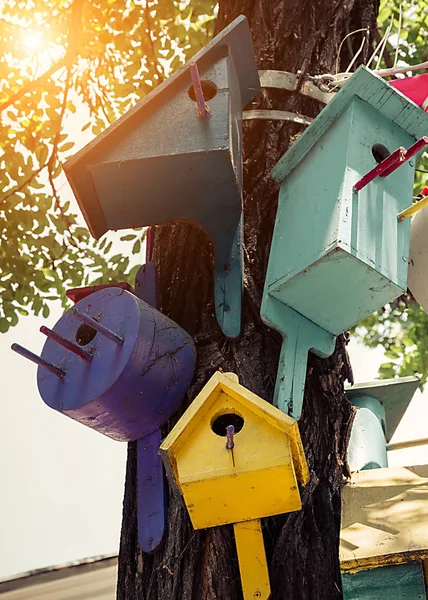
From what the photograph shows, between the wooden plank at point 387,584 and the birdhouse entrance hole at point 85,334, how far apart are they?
82 cm

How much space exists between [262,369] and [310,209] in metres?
0.40

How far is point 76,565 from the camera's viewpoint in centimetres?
455

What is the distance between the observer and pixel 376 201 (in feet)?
5.43

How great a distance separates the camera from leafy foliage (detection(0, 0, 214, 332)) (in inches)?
128

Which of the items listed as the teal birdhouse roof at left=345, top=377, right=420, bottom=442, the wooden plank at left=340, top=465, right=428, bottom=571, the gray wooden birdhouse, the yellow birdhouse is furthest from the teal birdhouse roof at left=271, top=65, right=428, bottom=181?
the teal birdhouse roof at left=345, top=377, right=420, bottom=442

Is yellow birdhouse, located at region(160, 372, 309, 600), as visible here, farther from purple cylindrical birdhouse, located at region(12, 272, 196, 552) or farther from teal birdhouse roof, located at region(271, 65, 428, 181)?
teal birdhouse roof, located at region(271, 65, 428, 181)

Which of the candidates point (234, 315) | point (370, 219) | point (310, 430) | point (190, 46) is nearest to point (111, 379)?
point (234, 315)

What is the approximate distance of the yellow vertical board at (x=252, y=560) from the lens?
148cm

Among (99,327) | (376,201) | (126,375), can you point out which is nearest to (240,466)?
(126,375)

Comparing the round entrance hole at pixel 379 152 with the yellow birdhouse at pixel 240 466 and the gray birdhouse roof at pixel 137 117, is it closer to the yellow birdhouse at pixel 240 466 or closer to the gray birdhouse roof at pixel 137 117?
the gray birdhouse roof at pixel 137 117

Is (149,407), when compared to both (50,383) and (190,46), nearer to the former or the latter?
(50,383)

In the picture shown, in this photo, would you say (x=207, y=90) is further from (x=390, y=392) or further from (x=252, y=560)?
(x=390, y=392)

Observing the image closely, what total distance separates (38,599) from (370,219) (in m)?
3.52

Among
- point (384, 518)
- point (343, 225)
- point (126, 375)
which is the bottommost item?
point (384, 518)
